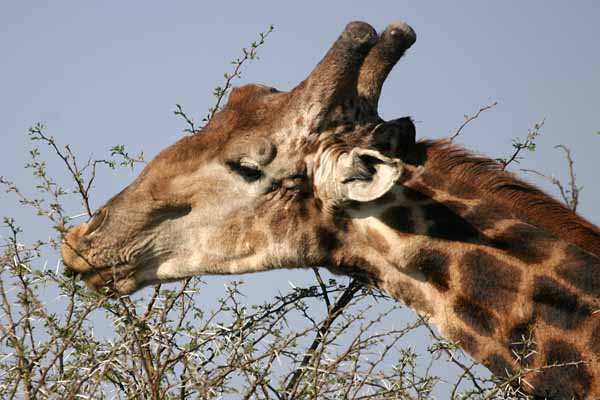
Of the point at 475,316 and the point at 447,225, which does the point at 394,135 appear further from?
the point at 475,316

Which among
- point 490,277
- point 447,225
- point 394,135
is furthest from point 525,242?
point 394,135

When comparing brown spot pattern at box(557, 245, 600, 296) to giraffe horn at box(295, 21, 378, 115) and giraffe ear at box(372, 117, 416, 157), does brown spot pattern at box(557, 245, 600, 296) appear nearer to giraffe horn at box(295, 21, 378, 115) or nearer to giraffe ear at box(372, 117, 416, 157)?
giraffe ear at box(372, 117, 416, 157)

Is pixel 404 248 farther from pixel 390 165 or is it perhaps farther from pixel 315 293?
pixel 315 293

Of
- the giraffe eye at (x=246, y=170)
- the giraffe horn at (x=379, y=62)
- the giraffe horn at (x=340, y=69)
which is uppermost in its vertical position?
the giraffe horn at (x=379, y=62)

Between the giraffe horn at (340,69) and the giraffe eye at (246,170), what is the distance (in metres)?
0.56

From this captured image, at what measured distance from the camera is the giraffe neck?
5.81 m

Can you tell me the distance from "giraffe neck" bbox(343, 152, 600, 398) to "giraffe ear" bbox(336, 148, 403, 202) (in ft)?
0.92

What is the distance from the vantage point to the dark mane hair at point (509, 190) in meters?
6.29

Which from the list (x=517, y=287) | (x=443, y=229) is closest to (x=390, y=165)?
(x=443, y=229)

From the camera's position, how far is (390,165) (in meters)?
6.08

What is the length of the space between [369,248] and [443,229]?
498mm

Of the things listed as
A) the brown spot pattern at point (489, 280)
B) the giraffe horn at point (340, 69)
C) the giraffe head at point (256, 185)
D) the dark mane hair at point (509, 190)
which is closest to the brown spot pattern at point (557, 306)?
the brown spot pattern at point (489, 280)

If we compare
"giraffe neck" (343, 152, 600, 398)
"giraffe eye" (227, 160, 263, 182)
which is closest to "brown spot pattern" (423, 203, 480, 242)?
"giraffe neck" (343, 152, 600, 398)

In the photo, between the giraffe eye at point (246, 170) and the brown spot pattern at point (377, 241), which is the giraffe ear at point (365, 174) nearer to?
the brown spot pattern at point (377, 241)
